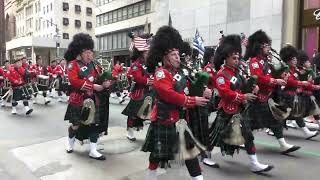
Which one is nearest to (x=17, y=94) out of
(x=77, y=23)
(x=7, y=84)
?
(x=7, y=84)

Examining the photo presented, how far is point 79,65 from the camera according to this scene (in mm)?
6801

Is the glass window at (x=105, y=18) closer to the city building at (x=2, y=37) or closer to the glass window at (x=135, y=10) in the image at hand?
the glass window at (x=135, y=10)

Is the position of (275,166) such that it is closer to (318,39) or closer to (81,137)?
(81,137)

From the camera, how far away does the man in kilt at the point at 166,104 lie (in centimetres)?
461

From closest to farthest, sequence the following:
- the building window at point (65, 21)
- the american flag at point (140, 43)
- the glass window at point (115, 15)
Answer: the american flag at point (140, 43) < the glass window at point (115, 15) < the building window at point (65, 21)

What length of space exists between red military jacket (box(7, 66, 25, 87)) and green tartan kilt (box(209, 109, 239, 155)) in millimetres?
8988

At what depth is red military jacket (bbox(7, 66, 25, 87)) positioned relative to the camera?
13273mm

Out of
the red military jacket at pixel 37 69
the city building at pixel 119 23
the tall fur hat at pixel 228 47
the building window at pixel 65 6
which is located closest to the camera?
the tall fur hat at pixel 228 47

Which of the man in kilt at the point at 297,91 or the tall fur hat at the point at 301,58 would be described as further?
the tall fur hat at the point at 301,58

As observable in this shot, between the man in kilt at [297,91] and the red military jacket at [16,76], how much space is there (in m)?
8.43

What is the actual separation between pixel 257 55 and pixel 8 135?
5.72 m

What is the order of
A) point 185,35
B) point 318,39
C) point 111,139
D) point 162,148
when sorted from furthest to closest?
point 185,35, point 318,39, point 111,139, point 162,148

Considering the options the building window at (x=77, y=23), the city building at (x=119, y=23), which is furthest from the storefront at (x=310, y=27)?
the building window at (x=77, y=23)

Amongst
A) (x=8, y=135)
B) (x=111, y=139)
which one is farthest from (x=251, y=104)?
(x=8, y=135)
